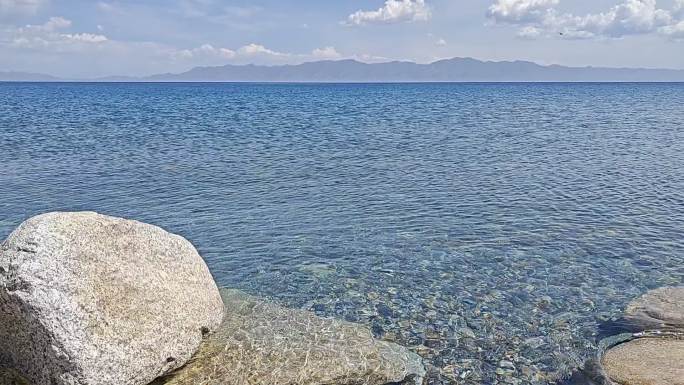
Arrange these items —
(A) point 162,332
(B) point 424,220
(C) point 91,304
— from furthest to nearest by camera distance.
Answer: (B) point 424,220 → (A) point 162,332 → (C) point 91,304

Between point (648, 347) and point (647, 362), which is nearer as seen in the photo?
point (647, 362)

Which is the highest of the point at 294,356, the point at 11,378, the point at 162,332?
the point at 162,332

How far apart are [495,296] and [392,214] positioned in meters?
6.91

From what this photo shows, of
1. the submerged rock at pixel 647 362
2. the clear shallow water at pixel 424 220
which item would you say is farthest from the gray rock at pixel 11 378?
the submerged rock at pixel 647 362

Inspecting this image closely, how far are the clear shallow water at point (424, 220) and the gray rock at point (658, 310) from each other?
0.45m

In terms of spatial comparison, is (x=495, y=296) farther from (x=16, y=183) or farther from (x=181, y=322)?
(x=16, y=183)

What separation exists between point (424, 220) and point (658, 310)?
8007 millimetres

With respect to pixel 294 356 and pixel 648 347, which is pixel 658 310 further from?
pixel 294 356

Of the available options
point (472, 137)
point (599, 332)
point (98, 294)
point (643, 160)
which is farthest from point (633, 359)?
point (472, 137)

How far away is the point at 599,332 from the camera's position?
10789 millimetres

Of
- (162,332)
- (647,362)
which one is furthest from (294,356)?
(647,362)

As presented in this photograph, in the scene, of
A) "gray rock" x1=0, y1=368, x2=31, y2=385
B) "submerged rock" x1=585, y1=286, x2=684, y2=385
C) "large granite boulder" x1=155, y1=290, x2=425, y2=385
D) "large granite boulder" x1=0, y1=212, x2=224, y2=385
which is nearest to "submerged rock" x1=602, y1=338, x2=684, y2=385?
"submerged rock" x1=585, y1=286, x2=684, y2=385

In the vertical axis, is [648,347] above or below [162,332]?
below

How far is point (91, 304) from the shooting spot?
8.04 meters
